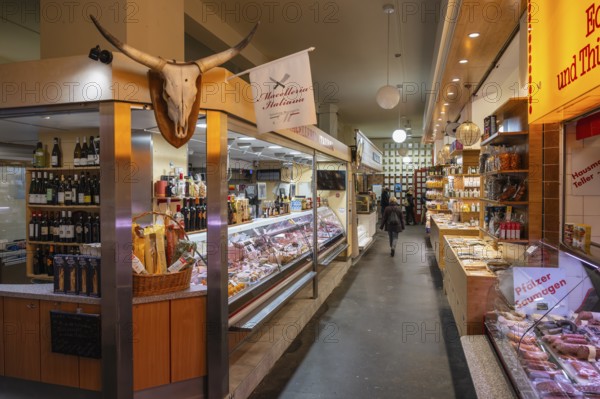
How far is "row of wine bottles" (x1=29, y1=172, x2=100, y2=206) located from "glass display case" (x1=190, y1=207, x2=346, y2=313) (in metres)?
1.05

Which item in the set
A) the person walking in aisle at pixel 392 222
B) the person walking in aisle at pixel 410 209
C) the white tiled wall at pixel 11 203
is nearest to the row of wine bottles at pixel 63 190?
the white tiled wall at pixel 11 203

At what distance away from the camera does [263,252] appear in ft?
17.4

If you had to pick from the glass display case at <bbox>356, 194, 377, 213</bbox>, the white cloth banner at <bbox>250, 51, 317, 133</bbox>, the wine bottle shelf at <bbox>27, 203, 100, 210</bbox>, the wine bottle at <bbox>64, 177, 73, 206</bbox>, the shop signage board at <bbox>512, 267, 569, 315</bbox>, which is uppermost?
the white cloth banner at <bbox>250, 51, 317, 133</bbox>

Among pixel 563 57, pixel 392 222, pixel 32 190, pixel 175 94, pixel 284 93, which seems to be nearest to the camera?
pixel 563 57

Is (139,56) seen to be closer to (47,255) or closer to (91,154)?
(91,154)

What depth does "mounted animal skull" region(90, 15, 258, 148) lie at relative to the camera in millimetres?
3020

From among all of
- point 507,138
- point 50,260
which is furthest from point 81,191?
point 507,138

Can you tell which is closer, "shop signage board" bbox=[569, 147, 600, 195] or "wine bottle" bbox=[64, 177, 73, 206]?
"shop signage board" bbox=[569, 147, 600, 195]

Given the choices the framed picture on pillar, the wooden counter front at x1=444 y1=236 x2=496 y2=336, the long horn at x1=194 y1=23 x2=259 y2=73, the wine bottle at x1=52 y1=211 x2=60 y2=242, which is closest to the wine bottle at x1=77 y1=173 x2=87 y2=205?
the wine bottle at x1=52 y1=211 x2=60 y2=242

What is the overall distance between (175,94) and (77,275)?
157 cm

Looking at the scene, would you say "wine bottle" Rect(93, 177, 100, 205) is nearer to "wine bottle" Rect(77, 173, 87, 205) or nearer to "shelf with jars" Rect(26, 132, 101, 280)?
"shelf with jars" Rect(26, 132, 101, 280)

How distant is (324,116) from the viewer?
514 inches

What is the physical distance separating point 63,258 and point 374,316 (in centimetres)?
421

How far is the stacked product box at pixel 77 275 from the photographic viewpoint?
3123 mm
